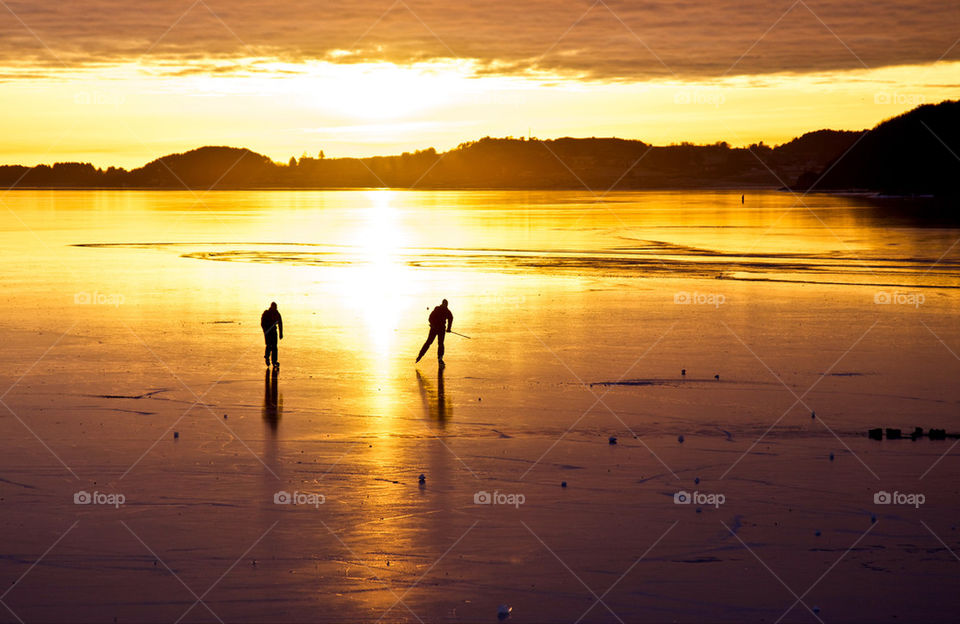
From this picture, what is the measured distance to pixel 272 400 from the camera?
16.9m

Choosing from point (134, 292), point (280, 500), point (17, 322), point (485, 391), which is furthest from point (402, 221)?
point (280, 500)

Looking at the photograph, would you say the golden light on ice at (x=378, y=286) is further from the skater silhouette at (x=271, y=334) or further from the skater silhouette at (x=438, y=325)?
the skater silhouette at (x=271, y=334)

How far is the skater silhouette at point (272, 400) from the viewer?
15.5 metres

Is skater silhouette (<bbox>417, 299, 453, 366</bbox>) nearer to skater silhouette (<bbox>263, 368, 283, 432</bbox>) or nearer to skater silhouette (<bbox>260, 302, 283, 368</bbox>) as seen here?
skater silhouette (<bbox>260, 302, 283, 368</bbox>)

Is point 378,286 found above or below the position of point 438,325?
above

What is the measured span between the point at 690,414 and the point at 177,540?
8287 millimetres

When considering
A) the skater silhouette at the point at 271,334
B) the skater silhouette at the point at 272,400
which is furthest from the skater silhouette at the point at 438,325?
the skater silhouette at the point at 272,400

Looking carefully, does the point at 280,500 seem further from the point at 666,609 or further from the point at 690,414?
the point at 690,414

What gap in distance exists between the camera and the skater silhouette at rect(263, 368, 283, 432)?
1552 centimetres

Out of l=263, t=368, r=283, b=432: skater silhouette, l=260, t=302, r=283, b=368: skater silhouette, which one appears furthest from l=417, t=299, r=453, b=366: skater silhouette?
l=263, t=368, r=283, b=432: skater silhouette

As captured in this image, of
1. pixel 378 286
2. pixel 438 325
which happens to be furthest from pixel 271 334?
pixel 378 286

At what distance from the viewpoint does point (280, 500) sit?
1186cm

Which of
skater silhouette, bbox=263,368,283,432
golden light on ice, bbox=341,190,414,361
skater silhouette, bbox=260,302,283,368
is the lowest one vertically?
skater silhouette, bbox=263,368,283,432

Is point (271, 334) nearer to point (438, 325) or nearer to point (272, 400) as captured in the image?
point (272, 400)
